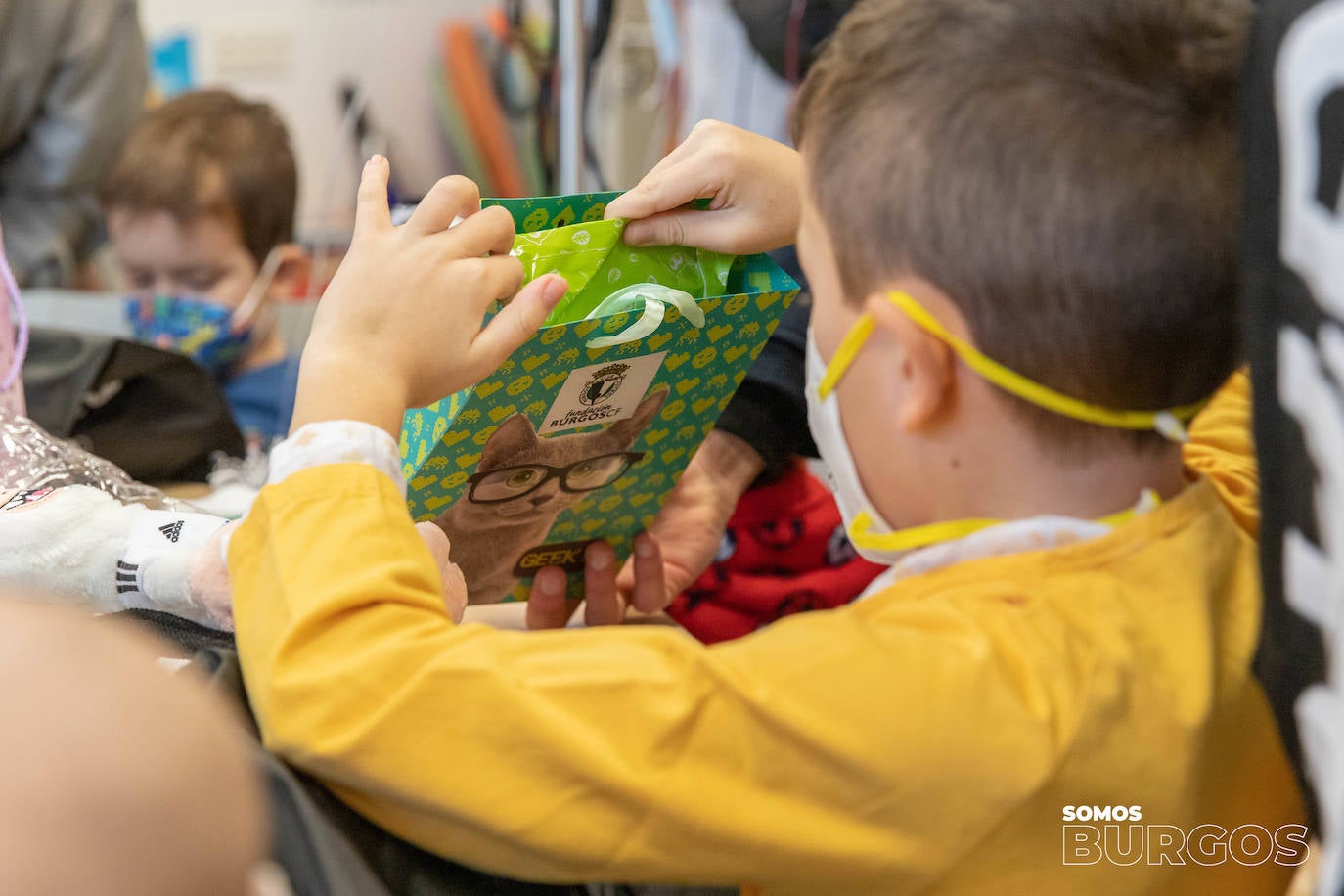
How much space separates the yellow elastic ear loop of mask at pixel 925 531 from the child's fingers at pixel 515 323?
0.75 feet

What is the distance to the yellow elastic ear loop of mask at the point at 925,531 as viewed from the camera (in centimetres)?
70

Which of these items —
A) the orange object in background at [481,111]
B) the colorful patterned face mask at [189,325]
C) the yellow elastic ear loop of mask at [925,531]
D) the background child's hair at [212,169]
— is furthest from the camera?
the orange object in background at [481,111]

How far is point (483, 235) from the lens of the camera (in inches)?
30.1

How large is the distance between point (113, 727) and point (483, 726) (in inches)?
7.7

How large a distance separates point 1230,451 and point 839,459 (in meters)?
0.32

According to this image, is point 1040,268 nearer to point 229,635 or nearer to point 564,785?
point 564,785

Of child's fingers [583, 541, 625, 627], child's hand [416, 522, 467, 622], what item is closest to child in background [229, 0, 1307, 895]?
child's hand [416, 522, 467, 622]

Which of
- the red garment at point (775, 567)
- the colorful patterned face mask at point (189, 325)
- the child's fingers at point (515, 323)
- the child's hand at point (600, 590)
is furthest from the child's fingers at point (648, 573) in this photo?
the colorful patterned face mask at point (189, 325)

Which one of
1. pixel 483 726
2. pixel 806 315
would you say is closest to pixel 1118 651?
pixel 483 726

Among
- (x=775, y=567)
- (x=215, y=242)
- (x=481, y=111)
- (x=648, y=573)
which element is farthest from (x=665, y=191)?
(x=481, y=111)

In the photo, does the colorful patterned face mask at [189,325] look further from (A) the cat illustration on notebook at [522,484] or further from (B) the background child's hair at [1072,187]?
(B) the background child's hair at [1072,187]

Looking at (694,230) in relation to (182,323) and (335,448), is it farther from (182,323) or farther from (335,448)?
(182,323)

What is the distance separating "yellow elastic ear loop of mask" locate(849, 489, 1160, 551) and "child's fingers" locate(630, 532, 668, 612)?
0.33 metres

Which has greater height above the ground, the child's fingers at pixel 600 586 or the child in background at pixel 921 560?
the child in background at pixel 921 560
